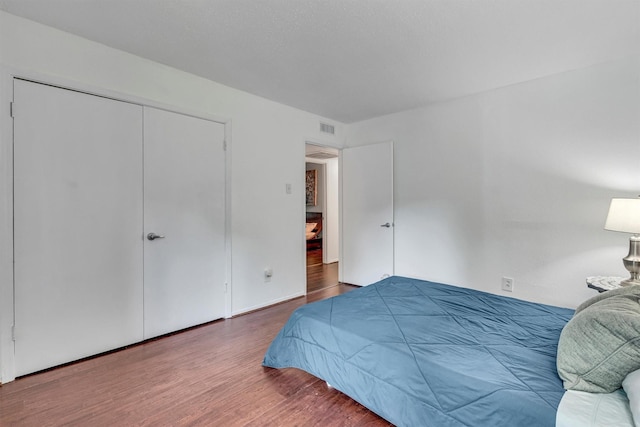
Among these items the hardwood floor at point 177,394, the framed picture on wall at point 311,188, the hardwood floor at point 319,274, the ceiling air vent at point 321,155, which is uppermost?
the ceiling air vent at point 321,155

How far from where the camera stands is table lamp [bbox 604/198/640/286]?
202 centimetres

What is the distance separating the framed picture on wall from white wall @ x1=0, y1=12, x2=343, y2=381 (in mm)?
2623

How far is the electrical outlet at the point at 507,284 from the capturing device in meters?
2.99

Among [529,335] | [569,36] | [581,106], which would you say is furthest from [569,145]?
[529,335]

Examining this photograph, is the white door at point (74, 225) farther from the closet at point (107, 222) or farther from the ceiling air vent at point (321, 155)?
the ceiling air vent at point (321, 155)

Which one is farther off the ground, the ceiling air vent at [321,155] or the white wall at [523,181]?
the ceiling air vent at [321,155]

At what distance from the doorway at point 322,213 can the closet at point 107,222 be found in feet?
7.23

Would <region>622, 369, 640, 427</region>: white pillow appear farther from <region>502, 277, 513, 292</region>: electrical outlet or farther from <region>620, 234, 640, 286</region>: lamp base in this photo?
<region>502, 277, 513, 292</region>: electrical outlet

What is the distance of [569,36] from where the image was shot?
6.90 feet

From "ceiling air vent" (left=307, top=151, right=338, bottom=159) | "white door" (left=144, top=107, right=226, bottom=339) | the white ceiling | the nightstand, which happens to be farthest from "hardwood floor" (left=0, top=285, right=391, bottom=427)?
"ceiling air vent" (left=307, top=151, right=338, bottom=159)

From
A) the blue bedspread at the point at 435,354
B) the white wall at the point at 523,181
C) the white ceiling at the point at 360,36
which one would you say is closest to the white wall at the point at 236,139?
the white ceiling at the point at 360,36

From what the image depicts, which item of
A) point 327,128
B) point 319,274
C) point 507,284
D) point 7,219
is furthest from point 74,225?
point 507,284

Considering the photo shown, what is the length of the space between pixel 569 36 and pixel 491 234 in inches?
69.9

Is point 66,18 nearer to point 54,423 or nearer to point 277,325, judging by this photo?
point 54,423
